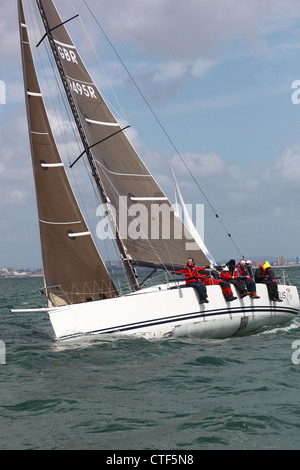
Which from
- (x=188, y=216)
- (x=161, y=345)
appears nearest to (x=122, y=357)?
(x=161, y=345)

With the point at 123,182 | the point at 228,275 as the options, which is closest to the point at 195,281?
the point at 228,275

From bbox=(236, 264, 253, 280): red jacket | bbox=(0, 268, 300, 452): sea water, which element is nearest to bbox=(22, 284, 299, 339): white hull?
bbox=(0, 268, 300, 452): sea water

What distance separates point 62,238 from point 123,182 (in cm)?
248

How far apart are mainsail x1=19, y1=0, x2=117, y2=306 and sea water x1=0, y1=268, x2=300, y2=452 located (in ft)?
5.71

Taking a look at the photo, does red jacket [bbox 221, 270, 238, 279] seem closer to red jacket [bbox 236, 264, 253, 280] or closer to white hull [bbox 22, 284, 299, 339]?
red jacket [bbox 236, 264, 253, 280]

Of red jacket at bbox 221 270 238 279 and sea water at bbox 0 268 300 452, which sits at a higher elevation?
red jacket at bbox 221 270 238 279

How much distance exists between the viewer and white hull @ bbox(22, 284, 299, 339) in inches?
524

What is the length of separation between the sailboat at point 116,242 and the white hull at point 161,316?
0.02 m

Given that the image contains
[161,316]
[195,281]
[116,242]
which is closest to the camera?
[161,316]

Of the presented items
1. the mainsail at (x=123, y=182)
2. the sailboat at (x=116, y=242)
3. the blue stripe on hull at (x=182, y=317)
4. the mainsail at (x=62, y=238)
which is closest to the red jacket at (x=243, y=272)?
the sailboat at (x=116, y=242)

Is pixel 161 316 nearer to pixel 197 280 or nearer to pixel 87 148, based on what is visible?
pixel 197 280

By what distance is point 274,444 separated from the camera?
7.04 metres

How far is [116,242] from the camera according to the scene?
16.3 meters

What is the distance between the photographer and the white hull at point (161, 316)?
43.7 ft
